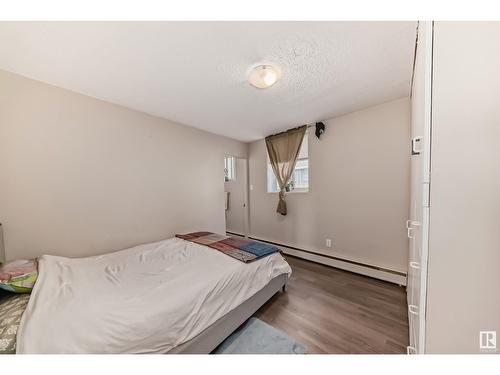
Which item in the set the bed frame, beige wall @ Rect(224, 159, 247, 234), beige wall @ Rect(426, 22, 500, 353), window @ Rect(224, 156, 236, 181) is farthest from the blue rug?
window @ Rect(224, 156, 236, 181)

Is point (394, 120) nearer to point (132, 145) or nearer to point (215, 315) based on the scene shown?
point (215, 315)

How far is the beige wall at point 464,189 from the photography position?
2.00 feet

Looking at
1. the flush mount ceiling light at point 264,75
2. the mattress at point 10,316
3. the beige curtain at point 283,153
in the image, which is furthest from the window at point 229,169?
the mattress at point 10,316

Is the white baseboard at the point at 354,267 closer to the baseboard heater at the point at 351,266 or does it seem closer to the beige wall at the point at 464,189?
the baseboard heater at the point at 351,266

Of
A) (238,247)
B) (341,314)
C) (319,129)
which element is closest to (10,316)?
(238,247)

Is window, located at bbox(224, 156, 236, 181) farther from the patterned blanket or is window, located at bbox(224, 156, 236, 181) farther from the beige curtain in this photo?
the patterned blanket

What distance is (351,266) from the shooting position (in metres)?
2.58

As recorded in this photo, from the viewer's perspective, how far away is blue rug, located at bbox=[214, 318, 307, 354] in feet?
4.39

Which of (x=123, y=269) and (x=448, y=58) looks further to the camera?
(x=123, y=269)
